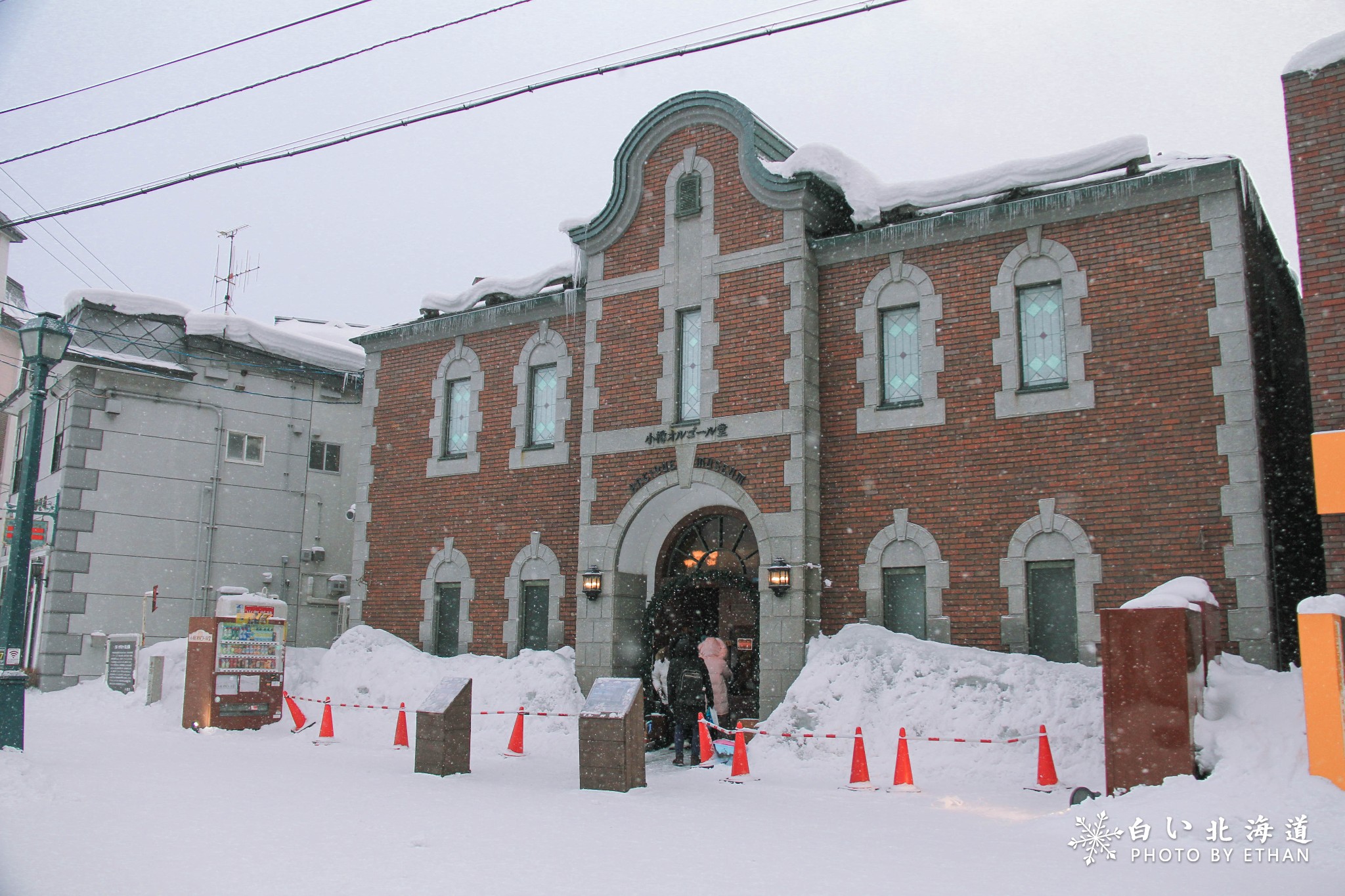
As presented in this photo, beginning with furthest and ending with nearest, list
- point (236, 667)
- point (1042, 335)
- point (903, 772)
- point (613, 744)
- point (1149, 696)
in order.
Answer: point (236, 667)
point (1042, 335)
point (903, 772)
point (613, 744)
point (1149, 696)

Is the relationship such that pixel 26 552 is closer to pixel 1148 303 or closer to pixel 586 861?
pixel 586 861

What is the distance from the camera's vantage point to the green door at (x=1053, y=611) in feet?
44.5

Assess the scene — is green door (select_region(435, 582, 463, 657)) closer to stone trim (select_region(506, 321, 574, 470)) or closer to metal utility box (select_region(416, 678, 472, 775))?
stone trim (select_region(506, 321, 574, 470))

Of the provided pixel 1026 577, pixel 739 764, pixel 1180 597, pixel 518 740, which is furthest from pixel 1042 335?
pixel 518 740

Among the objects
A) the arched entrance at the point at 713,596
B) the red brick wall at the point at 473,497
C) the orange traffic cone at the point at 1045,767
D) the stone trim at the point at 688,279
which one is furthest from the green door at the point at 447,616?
the orange traffic cone at the point at 1045,767

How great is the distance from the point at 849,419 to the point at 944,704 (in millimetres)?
4444

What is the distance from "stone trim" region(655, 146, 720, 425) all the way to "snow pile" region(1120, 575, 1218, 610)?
7253mm

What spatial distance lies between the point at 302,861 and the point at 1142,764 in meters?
7.33

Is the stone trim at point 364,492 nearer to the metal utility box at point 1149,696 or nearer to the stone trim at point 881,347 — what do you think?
the stone trim at point 881,347

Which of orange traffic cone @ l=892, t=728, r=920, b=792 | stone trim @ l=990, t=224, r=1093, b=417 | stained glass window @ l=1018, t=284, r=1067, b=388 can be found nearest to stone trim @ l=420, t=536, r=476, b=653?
orange traffic cone @ l=892, t=728, r=920, b=792

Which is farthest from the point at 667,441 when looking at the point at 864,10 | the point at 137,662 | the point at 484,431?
the point at 137,662

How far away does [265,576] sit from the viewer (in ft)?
83.4

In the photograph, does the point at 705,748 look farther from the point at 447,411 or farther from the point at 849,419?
the point at 447,411

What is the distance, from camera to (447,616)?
1934 centimetres
